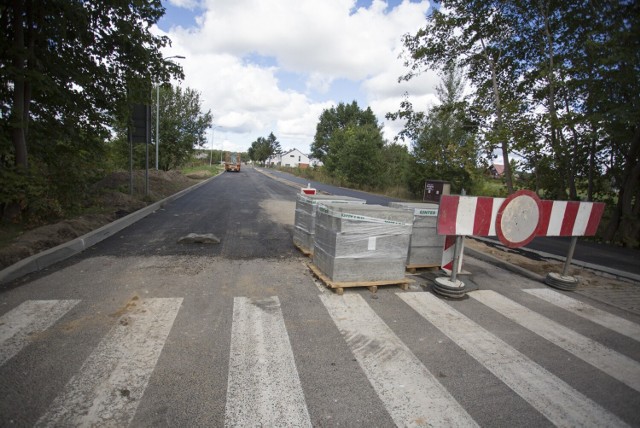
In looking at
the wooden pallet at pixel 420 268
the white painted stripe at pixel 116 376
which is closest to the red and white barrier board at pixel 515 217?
the wooden pallet at pixel 420 268

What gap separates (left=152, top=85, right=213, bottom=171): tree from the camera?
989 inches

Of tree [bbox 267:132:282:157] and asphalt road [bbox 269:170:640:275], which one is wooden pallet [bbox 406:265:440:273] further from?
tree [bbox 267:132:282:157]

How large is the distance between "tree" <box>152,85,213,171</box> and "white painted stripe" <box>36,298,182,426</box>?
24.3m

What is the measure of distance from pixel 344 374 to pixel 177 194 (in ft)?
49.4

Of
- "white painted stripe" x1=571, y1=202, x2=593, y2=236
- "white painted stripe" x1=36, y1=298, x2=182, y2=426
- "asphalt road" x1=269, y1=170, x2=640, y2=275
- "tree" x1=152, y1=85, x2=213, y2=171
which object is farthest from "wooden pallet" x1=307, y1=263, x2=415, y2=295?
"tree" x1=152, y1=85, x2=213, y2=171

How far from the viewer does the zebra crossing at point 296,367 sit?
244 cm

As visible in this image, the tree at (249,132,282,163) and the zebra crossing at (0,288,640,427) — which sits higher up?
the tree at (249,132,282,163)

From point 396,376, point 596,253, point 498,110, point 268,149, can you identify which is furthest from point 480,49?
point 268,149

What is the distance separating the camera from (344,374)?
2932 mm

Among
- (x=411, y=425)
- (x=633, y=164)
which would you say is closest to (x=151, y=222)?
(x=411, y=425)

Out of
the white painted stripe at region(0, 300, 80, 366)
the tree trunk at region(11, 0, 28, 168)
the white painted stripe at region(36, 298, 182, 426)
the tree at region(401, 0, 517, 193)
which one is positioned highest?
the tree at region(401, 0, 517, 193)

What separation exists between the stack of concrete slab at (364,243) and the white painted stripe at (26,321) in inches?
138

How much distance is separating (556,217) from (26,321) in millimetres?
7699

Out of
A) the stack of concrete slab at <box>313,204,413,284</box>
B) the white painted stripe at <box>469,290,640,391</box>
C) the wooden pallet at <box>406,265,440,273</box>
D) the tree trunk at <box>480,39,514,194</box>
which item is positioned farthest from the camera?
the tree trunk at <box>480,39,514,194</box>
